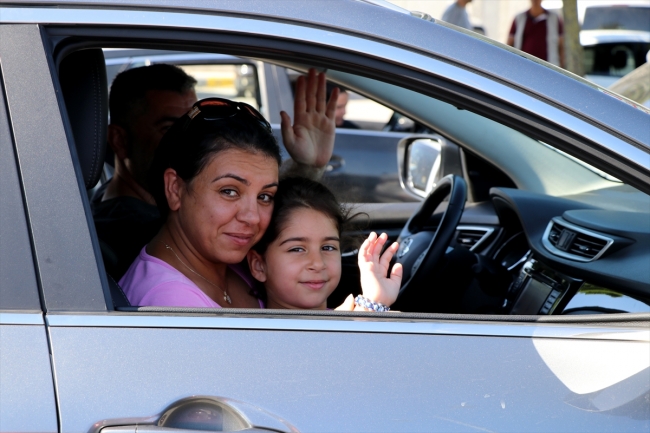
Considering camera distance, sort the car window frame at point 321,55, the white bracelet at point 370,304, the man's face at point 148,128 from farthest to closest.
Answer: the man's face at point 148,128, the white bracelet at point 370,304, the car window frame at point 321,55

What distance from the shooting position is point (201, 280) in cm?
202

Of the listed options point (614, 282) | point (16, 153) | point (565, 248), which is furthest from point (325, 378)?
point (565, 248)

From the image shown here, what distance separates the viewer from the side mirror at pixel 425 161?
12.7ft

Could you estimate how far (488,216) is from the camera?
11.1 ft

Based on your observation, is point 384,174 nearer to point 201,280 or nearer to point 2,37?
point 201,280

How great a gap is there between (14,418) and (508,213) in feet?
6.79

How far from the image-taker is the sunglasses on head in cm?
208

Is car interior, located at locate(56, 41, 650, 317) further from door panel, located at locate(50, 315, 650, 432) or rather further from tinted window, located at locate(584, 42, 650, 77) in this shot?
tinted window, located at locate(584, 42, 650, 77)

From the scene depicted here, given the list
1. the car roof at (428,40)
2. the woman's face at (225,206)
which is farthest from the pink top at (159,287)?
the car roof at (428,40)

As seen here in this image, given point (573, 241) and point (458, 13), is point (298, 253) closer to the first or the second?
point (573, 241)

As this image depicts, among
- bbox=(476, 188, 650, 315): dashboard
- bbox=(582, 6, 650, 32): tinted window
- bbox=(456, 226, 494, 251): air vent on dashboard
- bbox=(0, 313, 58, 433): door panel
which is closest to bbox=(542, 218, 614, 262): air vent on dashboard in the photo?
bbox=(476, 188, 650, 315): dashboard

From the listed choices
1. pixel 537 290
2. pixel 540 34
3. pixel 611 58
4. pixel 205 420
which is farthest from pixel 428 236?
pixel 611 58

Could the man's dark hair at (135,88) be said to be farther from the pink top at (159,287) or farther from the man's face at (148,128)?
the pink top at (159,287)

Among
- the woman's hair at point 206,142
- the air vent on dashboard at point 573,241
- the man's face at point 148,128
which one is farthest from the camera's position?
the man's face at point 148,128
